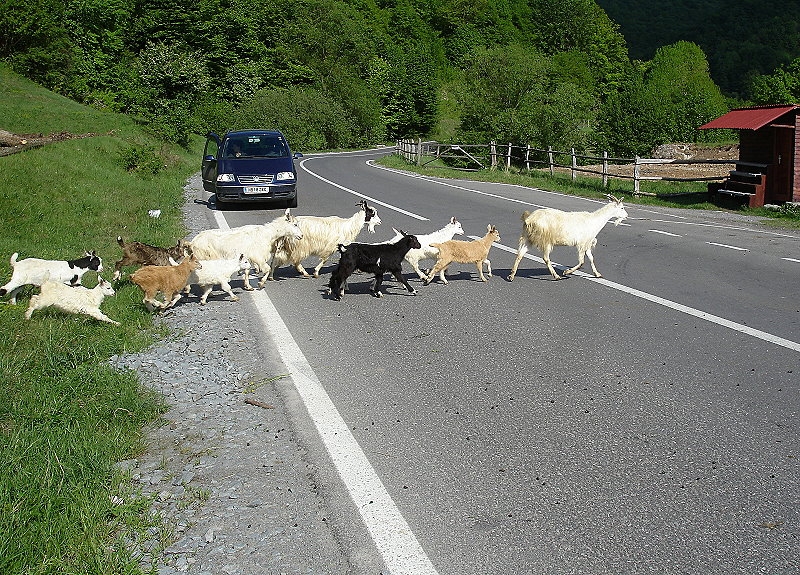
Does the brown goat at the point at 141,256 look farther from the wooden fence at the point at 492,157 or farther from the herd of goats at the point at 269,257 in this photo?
the wooden fence at the point at 492,157

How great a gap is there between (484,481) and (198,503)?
1659mm

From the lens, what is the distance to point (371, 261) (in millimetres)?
9789

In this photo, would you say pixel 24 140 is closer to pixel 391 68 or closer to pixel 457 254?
pixel 457 254

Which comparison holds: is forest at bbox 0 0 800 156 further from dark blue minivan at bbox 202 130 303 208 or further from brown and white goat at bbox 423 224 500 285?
brown and white goat at bbox 423 224 500 285

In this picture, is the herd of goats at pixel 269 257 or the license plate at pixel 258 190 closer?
the herd of goats at pixel 269 257

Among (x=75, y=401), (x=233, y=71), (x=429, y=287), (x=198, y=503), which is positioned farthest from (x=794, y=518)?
(x=233, y=71)

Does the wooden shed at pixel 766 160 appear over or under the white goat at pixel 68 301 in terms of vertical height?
over

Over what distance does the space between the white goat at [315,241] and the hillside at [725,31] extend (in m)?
107

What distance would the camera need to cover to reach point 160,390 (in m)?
6.30

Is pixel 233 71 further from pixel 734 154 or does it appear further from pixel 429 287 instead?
pixel 429 287

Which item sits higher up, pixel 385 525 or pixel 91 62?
pixel 91 62

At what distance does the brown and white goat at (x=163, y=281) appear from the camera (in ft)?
28.5

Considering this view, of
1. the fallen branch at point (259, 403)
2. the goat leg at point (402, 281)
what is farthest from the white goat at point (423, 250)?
the fallen branch at point (259, 403)

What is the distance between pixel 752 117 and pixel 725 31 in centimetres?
13462
